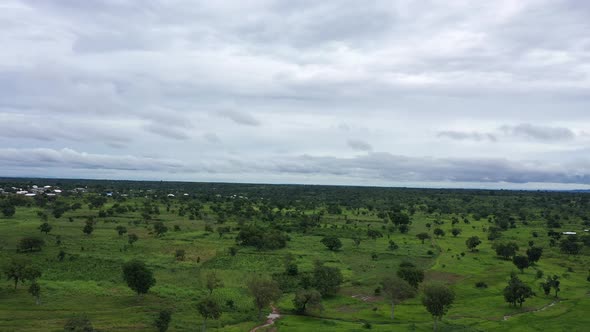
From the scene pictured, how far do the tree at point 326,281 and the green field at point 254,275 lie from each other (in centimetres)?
195

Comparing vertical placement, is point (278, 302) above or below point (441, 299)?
below

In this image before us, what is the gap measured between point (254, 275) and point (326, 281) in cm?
1993

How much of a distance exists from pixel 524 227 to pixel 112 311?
6366 inches

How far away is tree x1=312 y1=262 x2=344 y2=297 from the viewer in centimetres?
7981

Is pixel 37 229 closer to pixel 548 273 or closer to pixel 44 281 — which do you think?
pixel 44 281

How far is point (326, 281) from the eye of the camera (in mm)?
79875

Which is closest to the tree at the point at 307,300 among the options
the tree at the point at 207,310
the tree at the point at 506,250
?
the tree at the point at 207,310

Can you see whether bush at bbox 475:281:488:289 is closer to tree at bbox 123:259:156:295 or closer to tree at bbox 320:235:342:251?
tree at bbox 320:235:342:251

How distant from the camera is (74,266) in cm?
9350

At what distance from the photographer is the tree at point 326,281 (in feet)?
262

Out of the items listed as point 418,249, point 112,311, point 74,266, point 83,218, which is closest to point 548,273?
point 418,249

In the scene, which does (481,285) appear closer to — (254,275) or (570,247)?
(254,275)

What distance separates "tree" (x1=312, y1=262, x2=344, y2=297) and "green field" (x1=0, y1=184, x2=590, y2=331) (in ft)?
6.41

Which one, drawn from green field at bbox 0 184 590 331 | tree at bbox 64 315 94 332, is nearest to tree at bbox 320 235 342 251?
green field at bbox 0 184 590 331
